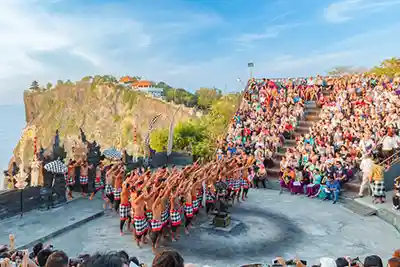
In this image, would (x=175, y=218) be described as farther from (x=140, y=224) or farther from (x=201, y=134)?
(x=201, y=134)

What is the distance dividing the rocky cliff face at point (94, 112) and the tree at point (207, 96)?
455 centimetres

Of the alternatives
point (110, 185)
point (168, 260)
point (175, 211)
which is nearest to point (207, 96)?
point (110, 185)

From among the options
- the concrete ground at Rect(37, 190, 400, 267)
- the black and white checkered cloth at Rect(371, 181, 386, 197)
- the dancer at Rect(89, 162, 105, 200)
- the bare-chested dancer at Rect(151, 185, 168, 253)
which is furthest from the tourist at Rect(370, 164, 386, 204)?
the dancer at Rect(89, 162, 105, 200)

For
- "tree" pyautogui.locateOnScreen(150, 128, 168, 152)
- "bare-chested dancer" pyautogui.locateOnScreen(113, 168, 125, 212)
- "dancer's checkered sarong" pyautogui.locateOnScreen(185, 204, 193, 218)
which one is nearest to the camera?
"dancer's checkered sarong" pyautogui.locateOnScreen(185, 204, 193, 218)

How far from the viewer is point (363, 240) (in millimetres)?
10492

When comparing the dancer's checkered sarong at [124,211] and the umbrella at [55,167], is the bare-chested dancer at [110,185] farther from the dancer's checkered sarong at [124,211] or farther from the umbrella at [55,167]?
the dancer's checkered sarong at [124,211]

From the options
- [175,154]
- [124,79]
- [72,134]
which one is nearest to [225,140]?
[175,154]

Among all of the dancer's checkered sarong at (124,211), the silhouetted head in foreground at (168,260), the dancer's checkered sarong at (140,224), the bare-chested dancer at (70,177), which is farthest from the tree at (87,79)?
the silhouetted head in foreground at (168,260)

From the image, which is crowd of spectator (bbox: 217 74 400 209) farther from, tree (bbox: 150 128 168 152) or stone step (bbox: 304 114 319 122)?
tree (bbox: 150 128 168 152)

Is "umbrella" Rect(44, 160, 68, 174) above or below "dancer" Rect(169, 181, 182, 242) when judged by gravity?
above

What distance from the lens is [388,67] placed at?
120 ft

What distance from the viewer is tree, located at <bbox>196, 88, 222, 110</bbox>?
65250mm

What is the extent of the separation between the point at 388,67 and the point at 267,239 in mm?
31529

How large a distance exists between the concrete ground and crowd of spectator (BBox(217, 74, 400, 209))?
2.23 metres
